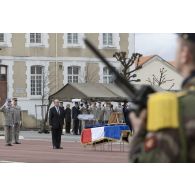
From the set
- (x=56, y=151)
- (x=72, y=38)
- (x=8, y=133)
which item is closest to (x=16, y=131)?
(x=8, y=133)

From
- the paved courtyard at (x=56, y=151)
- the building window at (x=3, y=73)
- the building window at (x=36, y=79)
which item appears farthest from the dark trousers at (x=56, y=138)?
the building window at (x=3, y=73)

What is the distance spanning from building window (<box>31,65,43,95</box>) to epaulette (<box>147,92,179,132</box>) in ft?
17.7

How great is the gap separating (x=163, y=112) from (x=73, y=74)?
17.8 ft

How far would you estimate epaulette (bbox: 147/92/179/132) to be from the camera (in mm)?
1747

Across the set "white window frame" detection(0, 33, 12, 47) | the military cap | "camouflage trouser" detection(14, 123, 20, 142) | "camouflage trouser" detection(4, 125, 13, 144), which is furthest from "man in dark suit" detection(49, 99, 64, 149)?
the military cap

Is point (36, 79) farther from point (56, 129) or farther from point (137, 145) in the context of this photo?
point (137, 145)

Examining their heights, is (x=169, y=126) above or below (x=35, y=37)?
below

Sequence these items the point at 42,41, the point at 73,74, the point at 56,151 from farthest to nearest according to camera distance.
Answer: the point at 56,151 < the point at 73,74 < the point at 42,41

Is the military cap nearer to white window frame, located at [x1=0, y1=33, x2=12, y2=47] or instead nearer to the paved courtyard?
white window frame, located at [x1=0, y1=33, x2=12, y2=47]

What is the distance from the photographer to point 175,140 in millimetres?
1764

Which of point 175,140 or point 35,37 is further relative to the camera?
point 35,37
